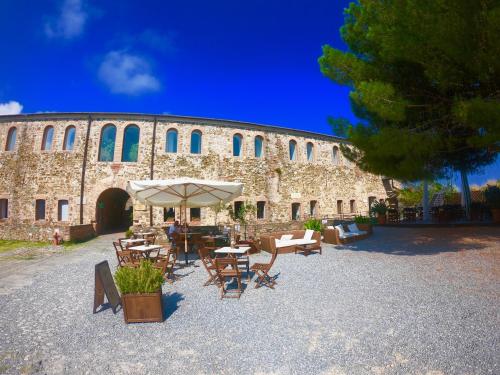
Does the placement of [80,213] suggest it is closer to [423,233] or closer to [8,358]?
[8,358]

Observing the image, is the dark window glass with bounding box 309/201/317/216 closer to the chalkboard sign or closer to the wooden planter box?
the chalkboard sign

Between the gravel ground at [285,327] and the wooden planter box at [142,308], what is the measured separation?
13 centimetres

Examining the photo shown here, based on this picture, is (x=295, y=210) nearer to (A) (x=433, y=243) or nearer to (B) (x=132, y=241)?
(A) (x=433, y=243)

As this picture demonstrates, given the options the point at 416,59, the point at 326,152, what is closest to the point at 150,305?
the point at 416,59

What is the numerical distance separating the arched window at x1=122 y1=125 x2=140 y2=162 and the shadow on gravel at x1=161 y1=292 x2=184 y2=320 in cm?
1294

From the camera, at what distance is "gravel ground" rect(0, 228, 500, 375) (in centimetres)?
278

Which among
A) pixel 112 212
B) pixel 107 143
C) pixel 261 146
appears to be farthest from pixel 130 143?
pixel 261 146

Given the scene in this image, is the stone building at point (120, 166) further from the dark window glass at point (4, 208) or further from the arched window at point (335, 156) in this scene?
the arched window at point (335, 156)

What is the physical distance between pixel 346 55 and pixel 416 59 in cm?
207

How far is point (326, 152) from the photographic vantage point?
2100 cm

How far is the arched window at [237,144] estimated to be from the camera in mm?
18078

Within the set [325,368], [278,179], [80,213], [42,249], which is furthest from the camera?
[278,179]

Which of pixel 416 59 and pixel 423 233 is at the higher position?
pixel 416 59

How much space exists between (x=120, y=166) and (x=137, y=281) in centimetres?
1362
